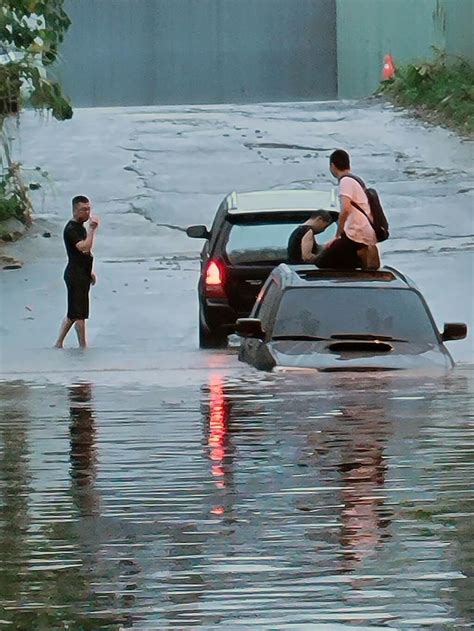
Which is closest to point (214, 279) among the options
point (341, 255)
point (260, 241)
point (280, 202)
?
point (260, 241)

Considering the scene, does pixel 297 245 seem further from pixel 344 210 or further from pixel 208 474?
pixel 208 474

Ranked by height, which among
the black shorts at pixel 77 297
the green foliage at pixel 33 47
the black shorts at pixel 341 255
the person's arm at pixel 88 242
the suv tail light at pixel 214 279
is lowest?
the black shorts at pixel 77 297

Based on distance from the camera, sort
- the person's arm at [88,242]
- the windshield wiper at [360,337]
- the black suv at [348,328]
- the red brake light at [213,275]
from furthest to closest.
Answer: the person's arm at [88,242] < the red brake light at [213,275] < the windshield wiper at [360,337] < the black suv at [348,328]

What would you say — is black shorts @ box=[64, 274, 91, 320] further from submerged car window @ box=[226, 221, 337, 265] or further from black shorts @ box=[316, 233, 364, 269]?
black shorts @ box=[316, 233, 364, 269]

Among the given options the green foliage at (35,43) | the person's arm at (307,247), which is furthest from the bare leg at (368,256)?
the green foliage at (35,43)

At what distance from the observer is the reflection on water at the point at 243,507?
21.6 ft

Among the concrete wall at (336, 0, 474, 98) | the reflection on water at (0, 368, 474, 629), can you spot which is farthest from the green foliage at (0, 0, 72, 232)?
the concrete wall at (336, 0, 474, 98)

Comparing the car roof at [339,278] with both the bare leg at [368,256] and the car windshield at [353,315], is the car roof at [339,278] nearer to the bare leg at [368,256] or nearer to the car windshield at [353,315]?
the car windshield at [353,315]

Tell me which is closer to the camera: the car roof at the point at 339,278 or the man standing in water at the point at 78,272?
the car roof at the point at 339,278

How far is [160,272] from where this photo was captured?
922 inches

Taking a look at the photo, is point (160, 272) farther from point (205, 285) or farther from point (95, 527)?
point (95, 527)

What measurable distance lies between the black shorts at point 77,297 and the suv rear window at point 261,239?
5.63 feet

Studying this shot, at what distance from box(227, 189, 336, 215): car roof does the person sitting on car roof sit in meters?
0.60

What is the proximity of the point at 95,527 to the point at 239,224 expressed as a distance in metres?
9.23
